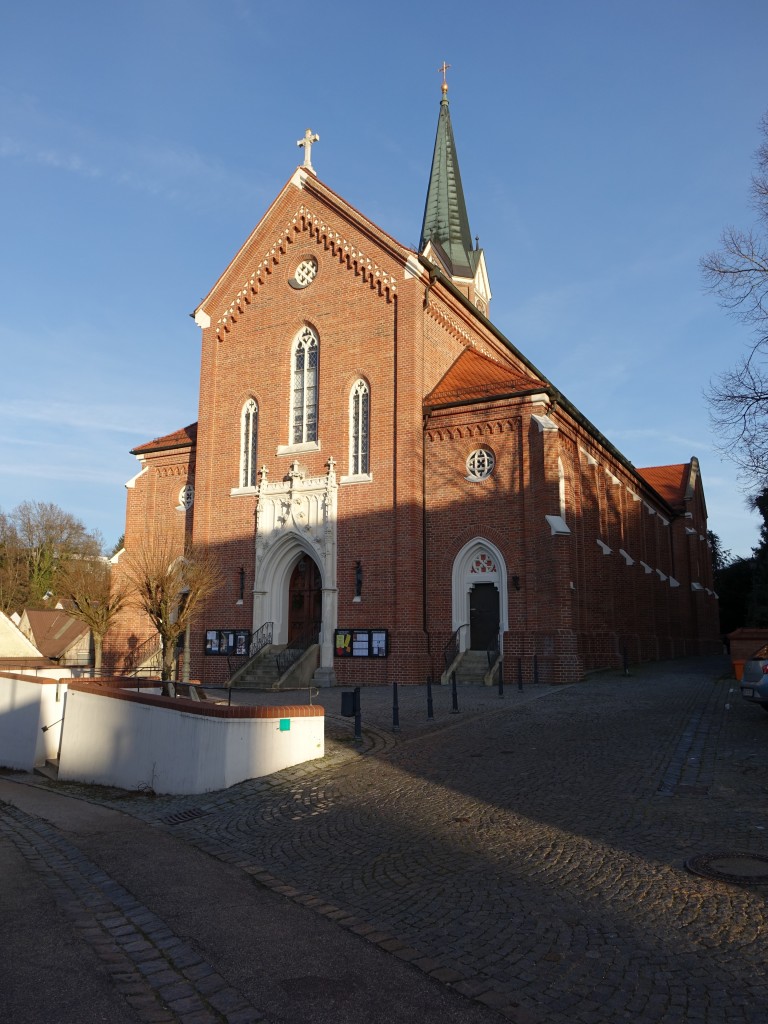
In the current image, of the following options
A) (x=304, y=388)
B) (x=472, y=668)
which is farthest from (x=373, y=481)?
(x=472, y=668)

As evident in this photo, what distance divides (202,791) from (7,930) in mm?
5144

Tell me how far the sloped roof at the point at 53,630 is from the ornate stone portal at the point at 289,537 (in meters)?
16.6

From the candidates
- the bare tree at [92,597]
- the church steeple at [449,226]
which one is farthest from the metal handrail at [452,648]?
the church steeple at [449,226]

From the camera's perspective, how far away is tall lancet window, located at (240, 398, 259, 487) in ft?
89.3

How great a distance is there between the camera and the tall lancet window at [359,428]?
24.9m

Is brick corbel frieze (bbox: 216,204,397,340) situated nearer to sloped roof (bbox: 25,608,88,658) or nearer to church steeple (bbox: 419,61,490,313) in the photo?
church steeple (bbox: 419,61,490,313)

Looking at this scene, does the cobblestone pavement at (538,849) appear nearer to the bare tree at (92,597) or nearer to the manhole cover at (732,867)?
the manhole cover at (732,867)

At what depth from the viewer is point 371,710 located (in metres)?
16.8

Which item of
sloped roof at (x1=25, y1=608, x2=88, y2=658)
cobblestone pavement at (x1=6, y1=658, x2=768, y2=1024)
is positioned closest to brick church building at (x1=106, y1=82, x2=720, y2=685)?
cobblestone pavement at (x1=6, y1=658, x2=768, y2=1024)

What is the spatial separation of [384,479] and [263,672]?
6768 millimetres

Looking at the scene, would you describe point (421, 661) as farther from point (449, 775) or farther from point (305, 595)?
point (449, 775)

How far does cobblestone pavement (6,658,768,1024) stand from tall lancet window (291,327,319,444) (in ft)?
45.7

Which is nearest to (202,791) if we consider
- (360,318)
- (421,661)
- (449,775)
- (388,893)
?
(449,775)

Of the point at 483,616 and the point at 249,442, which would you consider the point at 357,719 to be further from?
the point at 249,442
